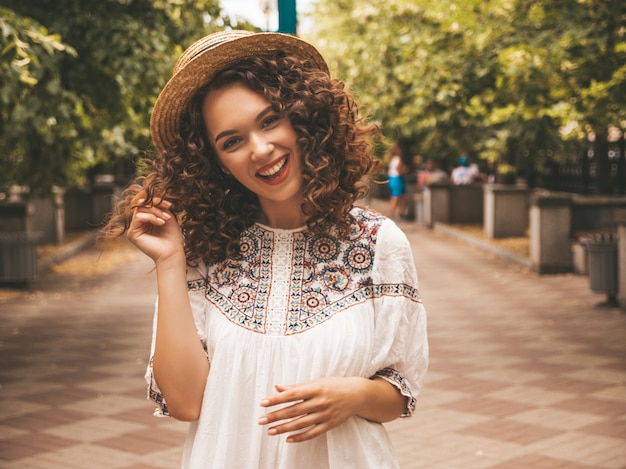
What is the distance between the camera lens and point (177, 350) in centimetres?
226

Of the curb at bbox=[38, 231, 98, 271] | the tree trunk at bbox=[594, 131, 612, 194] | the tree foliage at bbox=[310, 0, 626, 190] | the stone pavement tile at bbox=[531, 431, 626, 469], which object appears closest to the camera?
the stone pavement tile at bbox=[531, 431, 626, 469]

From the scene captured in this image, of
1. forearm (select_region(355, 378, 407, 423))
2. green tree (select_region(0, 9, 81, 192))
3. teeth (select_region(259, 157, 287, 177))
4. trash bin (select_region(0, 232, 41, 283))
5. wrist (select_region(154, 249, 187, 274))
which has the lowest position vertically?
trash bin (select_region(0, 232, 41, 283))

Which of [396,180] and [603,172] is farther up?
[603,172]

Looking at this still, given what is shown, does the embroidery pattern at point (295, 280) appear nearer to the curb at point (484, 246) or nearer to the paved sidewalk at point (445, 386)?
the paved sidewalk at point (445, 386)

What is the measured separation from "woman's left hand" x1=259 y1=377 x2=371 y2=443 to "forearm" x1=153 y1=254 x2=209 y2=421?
24 cm

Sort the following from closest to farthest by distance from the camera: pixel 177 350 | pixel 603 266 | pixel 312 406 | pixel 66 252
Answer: pixel 312 406 < pixel 177 350 < pixel 603 266 < pixel 66 252

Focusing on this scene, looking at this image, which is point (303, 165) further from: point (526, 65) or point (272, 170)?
point (526, 65)

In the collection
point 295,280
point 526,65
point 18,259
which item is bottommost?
point 18,259

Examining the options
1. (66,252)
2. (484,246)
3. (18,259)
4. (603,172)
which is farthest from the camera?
(484,246)

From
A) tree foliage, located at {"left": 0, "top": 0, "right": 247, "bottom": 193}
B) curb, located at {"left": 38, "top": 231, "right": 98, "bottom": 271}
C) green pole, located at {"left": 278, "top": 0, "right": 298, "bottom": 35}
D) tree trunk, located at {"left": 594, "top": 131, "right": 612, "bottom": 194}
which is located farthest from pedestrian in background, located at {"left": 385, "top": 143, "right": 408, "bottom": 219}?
green pole, located at {"left": 278, "top": 0, "right": 298, "bottom": 35}

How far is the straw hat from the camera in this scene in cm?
232

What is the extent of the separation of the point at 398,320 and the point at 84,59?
761cm

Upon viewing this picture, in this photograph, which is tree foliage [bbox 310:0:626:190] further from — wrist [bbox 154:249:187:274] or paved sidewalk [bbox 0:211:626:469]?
wrist [bbox 154:249:187:274]

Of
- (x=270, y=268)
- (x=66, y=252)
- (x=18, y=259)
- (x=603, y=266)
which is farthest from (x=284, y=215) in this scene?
(x=66, y=252)
